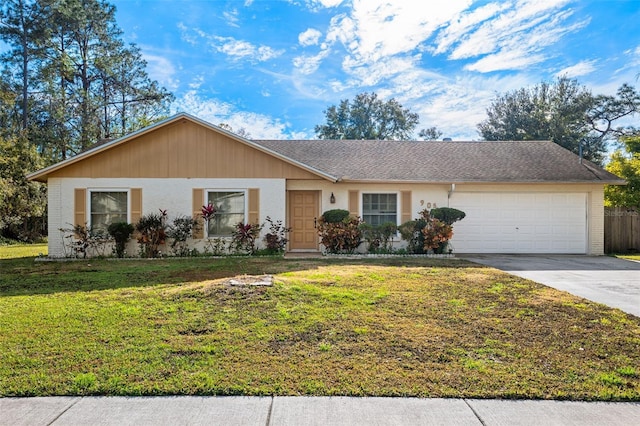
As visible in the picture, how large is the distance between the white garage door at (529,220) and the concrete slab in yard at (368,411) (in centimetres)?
1093

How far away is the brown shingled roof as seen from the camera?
12.8m

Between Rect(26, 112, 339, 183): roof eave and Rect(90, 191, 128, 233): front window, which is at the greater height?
Rect(26, 112, 339, 183): roof eave

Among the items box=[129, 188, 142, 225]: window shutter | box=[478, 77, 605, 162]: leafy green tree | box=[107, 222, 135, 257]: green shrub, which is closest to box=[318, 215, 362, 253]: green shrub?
box=[129, 188, 142, 225]: window shutter

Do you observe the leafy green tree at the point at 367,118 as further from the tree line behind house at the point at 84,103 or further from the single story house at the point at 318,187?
the single story house at the point at 318,187

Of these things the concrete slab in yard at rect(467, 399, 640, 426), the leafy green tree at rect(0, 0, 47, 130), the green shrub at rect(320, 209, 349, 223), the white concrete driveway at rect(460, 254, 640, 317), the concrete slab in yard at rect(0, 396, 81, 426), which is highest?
the leafy green tree at rect(0, 0, 47, 130)

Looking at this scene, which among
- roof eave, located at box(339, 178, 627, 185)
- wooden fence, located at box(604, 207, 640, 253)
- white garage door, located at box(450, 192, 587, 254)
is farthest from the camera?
wooden fence, located at box(604, 207, 640, 253)

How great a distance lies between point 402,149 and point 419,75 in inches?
294

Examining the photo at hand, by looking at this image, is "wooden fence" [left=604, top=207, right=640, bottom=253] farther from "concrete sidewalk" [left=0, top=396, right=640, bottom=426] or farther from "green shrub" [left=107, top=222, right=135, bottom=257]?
"green shrub" [left=107, top=222, right=135, bottom=257]

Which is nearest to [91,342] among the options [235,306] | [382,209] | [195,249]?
[235,306]

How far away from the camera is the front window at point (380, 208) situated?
12.9m

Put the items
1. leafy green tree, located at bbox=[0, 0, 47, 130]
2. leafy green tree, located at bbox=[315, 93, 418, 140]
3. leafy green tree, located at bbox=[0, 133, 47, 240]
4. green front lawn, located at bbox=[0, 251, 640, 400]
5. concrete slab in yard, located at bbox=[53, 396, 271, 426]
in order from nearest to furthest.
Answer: concrete slab in yard, located at bbox=[53, 396, 271, 426] < green front lawn, located at bbox=[0, 251, 640, 400] < leafy green tree, located at bbox=[0, 133, 47, 240] < leafy green tree, located at bbox=[0, 0, 47, 130] < leafy green tree, located at bbox=[315, 93, 418, 140]

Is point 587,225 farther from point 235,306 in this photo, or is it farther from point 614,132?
point 614,132

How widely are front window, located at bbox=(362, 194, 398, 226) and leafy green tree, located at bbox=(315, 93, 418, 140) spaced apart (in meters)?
22.8

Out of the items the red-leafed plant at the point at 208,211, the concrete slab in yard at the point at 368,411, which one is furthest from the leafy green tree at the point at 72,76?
the concrete slab in yard at the point at 368,411
